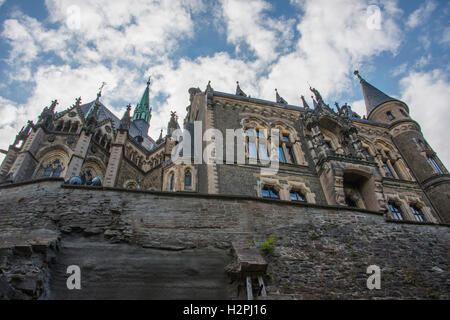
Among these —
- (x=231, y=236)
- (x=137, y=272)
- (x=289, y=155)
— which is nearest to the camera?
(x=137, y=272)

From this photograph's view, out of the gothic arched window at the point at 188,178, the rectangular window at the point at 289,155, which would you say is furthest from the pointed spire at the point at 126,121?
the rectangular window at the point at 289,155

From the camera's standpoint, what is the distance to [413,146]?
19.9m

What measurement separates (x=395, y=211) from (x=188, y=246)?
44.4 feet

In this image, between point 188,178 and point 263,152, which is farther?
point 188,178

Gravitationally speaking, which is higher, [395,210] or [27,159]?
[27,159]

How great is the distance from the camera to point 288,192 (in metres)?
13.9

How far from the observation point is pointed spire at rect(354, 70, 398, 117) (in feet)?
80.1

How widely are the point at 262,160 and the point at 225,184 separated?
3.00 meters

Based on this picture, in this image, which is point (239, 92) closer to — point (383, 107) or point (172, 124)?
point (172, 124)

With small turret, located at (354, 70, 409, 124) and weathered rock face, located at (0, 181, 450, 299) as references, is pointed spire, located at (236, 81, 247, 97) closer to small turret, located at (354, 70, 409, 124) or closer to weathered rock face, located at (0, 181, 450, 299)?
small turret, located at (354, 70, 409, 124)

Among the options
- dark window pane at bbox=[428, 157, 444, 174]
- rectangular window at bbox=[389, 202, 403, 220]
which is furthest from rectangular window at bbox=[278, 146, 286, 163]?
dark window pane at bbox=[428, 157, 444, 174]

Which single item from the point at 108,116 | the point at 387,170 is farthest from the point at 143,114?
the point at 387,170

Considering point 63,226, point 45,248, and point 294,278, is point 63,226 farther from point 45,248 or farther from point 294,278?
point 294,278
